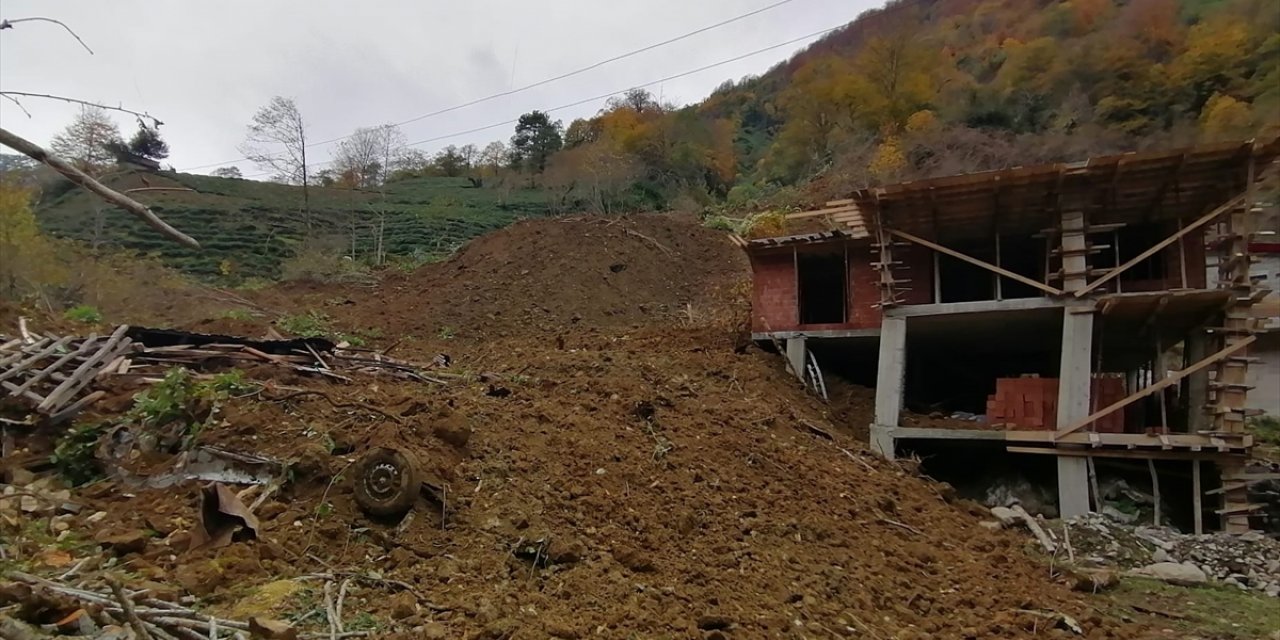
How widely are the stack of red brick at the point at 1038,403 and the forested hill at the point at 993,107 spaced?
1617 centimetres

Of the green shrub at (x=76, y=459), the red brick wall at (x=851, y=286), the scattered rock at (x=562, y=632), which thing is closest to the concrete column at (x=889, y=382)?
the red brick wall at (x=851, y=286)

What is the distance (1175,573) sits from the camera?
6.91 metres

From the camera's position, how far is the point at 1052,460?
987 cm

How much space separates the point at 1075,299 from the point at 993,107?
2245cm

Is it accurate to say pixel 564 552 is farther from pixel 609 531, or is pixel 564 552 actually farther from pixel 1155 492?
pixel 1155 492

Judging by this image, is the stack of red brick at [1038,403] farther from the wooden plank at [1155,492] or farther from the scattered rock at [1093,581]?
the scattered rock at [1093,581]

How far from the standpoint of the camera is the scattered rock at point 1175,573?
6805 mm

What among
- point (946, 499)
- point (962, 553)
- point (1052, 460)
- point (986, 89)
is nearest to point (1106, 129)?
point (986, 89)

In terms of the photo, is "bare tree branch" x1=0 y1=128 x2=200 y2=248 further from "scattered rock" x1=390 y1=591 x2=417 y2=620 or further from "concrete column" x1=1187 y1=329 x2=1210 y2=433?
"concrete column" x1=1187 y1=329 x2=1210 y2=433

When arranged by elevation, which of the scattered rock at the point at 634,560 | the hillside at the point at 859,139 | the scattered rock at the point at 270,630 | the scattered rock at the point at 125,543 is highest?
the hillside at the point at 859,139

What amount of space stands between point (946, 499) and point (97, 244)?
2124 cm

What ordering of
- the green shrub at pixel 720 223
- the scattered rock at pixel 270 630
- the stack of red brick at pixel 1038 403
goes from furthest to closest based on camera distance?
the green shrub at pixel 720 223 → the stack of red brick at pixel 1038 403 → the scattered rock at pixel 270 630

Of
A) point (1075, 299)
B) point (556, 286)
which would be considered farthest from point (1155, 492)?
point (556, 286)

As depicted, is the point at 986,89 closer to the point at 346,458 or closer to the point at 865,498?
the point at 865,498
